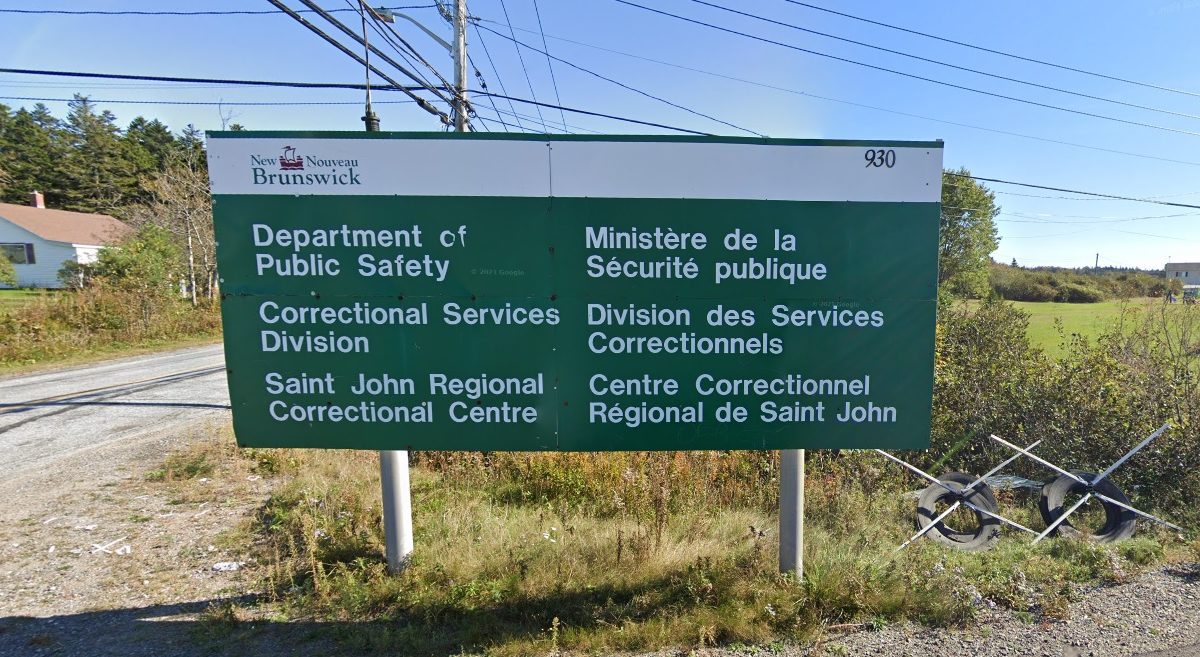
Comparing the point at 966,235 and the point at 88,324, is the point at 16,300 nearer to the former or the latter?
the point at 88,324

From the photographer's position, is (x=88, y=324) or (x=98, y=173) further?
(x=98, y=173)

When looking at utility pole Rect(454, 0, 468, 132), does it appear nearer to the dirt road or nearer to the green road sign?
the dirt road

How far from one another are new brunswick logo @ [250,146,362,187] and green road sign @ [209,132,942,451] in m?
0.01

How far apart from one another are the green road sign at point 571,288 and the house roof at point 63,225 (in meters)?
40.3

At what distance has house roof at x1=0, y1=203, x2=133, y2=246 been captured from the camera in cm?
3391

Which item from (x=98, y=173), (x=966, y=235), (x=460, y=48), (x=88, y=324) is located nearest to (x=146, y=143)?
(x=98, y=173)

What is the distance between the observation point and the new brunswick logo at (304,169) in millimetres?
2717

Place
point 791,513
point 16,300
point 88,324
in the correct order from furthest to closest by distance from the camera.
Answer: point 16,300
point 88,324
point 791,513

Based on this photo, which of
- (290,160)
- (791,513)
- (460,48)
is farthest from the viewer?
(460,48)

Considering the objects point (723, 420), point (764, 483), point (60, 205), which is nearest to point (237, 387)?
point (723, 420)

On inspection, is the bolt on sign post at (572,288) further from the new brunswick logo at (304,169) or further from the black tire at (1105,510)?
the black tire at (1105,510)

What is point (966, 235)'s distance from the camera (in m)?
35.5

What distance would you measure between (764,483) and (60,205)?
74.0m

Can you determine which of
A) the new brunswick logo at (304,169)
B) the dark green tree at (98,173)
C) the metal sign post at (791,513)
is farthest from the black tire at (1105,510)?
the dark green tree at (98,173)
